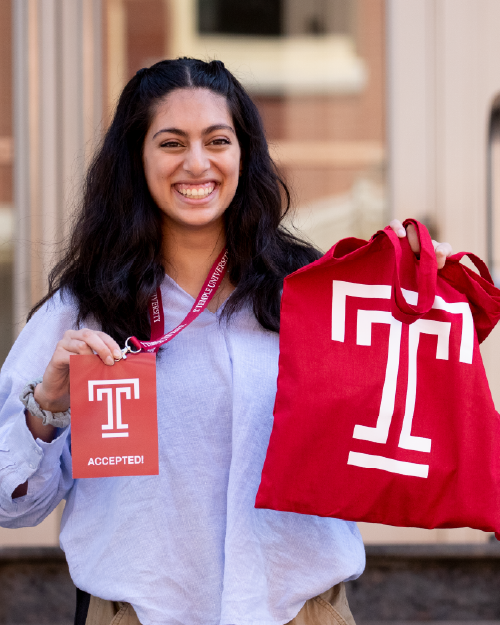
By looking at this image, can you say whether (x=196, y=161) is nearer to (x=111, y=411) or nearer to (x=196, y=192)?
(x=196, y=192)

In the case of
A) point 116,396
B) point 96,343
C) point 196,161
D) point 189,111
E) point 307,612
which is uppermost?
point 189,111

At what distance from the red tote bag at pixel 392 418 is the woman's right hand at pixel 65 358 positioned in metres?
0.37

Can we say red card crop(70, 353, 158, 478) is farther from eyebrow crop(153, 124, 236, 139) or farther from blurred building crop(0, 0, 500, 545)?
blurred building crop(0, 0, 500, 545)

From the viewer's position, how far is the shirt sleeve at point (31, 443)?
154 centimetres

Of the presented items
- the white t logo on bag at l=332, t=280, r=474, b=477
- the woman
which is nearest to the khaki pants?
the woman

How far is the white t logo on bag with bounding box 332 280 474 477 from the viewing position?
1.51 meters

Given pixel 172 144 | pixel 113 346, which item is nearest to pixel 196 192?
pixel 172 144

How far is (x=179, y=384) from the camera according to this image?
162 centimetres

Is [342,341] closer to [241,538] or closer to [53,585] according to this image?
[241,538]

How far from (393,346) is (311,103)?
A: 2.03 meters

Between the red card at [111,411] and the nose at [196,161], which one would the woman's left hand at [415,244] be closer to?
the nose at [196,161]

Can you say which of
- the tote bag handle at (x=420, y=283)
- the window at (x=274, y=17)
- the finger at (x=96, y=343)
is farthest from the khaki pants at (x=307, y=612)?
the window at (x=274, y=17)

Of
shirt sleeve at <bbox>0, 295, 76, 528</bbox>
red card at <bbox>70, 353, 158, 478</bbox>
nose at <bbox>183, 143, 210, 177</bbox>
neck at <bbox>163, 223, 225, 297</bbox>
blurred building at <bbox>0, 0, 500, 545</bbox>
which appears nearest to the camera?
red card at <bbox>70, 353, 158, 478</bbox>

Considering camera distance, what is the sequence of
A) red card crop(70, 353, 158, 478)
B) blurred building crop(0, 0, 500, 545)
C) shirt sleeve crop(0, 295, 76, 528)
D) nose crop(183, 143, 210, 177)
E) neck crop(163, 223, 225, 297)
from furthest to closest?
1. blurred building crop(0, 0, 500, 545)
2. neck crop(163, 223, 225, 297)
3. nose crop(183, 143, 210, 177)
4. shirt sleeve crop(0, 295, 76, 528)
5. red card crop(70, 353, 158, 478)
